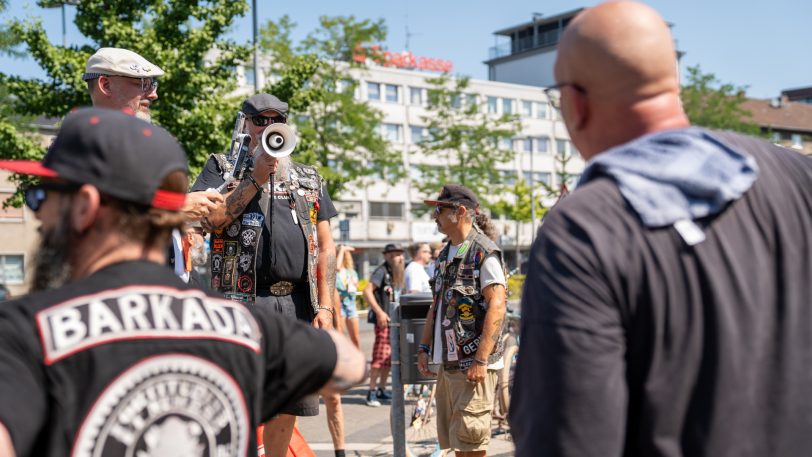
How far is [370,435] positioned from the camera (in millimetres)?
8898

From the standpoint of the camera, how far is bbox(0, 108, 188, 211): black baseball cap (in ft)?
6.05

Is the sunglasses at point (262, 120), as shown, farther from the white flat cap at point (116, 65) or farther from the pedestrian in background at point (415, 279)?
the pedestrian in background at point (415, 279)

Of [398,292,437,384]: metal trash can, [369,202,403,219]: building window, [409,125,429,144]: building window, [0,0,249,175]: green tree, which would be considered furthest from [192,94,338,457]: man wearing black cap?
[409,125,429,144]: building window

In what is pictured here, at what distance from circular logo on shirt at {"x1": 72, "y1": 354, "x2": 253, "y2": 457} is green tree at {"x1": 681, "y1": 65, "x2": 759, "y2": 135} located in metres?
53.9

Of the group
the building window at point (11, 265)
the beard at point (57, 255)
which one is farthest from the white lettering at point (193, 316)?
the building window at point (11, 265)

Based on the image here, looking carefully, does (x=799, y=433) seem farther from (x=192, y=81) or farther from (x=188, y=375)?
(x=192, y=81)

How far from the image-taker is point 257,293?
5.03 m

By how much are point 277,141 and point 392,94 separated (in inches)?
2640

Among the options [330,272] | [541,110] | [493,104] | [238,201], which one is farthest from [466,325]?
[541,110]

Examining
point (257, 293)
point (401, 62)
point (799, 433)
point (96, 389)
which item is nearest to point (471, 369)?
point (257, 293)

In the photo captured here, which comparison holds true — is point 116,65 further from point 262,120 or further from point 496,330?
point 496,330

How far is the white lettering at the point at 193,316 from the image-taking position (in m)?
1.86

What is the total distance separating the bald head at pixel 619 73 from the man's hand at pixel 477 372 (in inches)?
160

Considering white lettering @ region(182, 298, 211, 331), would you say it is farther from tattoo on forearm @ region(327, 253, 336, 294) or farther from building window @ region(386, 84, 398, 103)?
building window @ region(386, 84, 398, 103)
